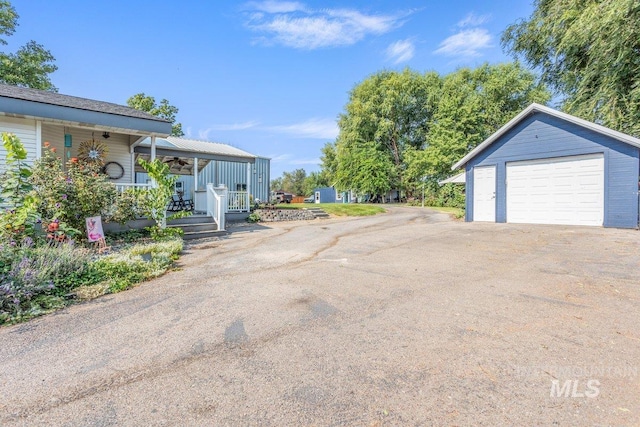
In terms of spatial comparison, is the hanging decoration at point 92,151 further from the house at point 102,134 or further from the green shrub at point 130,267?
the green shrub at point 130,267

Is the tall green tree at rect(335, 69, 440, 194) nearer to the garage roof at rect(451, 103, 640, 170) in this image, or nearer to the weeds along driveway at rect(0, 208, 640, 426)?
the garage roof at rect(451, 103, 640, 170)

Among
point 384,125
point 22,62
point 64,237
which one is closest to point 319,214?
point 64,237

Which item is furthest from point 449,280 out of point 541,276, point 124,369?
point 124,369

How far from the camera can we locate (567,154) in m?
10.5

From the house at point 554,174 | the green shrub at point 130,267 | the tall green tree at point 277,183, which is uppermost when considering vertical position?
the tall green tree at point 277,183

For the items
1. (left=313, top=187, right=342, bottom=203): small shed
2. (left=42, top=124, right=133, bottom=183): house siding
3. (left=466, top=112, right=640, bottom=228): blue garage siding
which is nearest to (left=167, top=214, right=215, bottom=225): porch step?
(left=42, top=124, right=133, bottom=183): house siding

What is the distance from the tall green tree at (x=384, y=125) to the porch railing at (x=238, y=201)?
713 inches

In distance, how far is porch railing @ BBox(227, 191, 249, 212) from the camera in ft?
43.8

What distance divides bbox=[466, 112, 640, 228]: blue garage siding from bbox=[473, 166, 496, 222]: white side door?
6.7 inches

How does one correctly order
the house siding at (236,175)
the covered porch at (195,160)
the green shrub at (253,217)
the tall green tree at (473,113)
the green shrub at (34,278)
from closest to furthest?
the green shrub at (34,278) < the covered porch at (195,160) < the green shrub at (253,217) < the house siding at (236,175) < the tall green tree at (473,113)

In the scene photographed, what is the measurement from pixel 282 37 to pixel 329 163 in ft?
83.3

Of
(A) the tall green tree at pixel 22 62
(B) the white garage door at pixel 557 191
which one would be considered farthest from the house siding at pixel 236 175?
(B) the white garage door at pixel 557 191

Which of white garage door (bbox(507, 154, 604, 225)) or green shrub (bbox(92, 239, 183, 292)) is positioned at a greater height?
white garage door (bbox(507, 154, 604, 225))

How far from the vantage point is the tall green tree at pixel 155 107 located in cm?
2956
